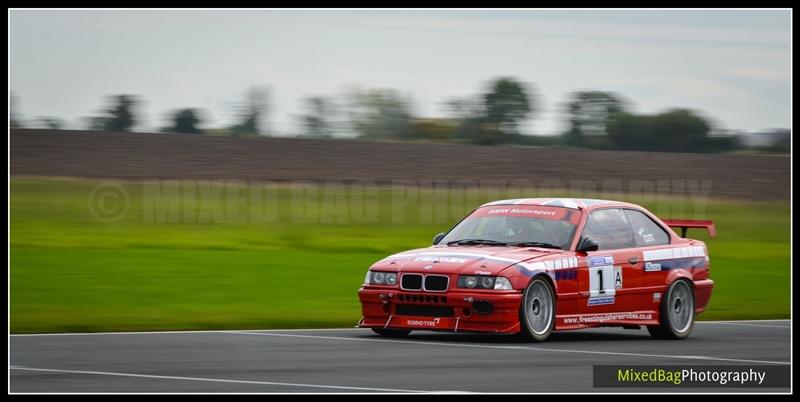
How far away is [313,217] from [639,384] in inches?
1035

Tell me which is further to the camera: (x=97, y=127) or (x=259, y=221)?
(x=97, y=127)

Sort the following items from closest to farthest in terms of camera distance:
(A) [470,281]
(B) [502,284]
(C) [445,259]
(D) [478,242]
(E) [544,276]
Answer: (B) [502,284] < (A) [470,281] < (E) [544,276] < (C) [445,259] < (D) [478,242]

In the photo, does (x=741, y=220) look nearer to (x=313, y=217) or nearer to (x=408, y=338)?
(x=313, y=217)

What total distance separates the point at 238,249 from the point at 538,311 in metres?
16.8

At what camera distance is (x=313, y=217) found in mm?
35625

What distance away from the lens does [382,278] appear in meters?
13.1

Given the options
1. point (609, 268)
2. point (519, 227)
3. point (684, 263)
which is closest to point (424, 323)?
point (519, 227)

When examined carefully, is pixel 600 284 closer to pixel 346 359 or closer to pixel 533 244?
pixel 533 244

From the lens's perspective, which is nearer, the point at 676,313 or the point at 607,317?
the point at 607,317

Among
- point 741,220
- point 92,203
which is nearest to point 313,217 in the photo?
point 92,203

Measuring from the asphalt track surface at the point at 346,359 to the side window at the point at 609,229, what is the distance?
3.27ft

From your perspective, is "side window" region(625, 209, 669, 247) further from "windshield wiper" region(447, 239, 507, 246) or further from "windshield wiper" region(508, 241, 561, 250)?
"windshield wiper" region(447, 239, 507, 246)

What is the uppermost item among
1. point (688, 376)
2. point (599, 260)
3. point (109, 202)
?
point (109, 202)
